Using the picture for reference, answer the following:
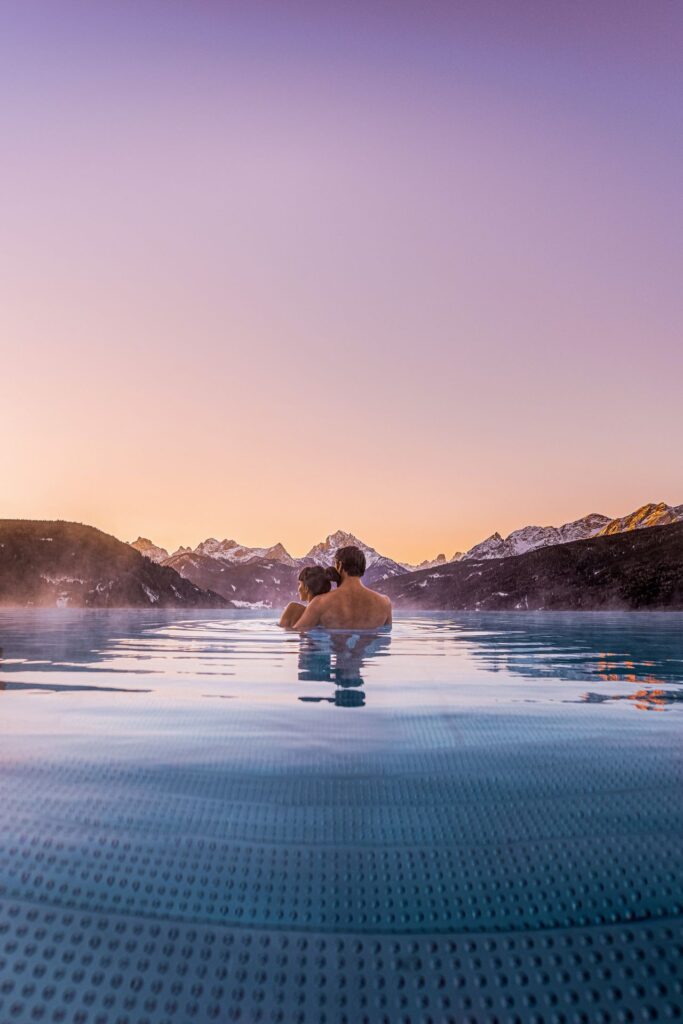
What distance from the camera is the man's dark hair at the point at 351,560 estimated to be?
12.1 metres

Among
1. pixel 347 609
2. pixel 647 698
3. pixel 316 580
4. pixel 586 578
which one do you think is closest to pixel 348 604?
pixel 347 609

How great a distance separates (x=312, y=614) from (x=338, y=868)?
34.4 feet

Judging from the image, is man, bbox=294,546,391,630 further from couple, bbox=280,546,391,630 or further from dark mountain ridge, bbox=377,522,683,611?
dark mountain ridge, bbox=377,522,683,611

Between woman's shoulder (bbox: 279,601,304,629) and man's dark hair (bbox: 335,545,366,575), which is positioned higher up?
man's dark hair (bbox: 335,545,366,575)

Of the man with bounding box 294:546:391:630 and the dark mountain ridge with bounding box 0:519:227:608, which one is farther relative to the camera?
the dark mountain ridge with bounding box 0:519:227:608

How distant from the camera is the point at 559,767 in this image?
12.0 feet

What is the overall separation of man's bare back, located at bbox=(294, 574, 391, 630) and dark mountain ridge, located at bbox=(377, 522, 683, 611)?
107 metres

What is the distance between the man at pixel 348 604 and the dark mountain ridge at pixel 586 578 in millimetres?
Result: 106972

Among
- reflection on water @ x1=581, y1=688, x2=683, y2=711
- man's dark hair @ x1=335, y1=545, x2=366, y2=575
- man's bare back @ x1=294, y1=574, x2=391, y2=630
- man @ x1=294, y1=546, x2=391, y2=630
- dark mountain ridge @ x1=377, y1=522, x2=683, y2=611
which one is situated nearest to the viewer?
reflection on water @ x1=581, y1=688, x2=683, y2=711

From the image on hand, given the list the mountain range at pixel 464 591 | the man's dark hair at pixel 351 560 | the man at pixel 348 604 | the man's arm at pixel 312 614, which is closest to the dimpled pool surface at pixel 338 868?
the man's dark hair at pixel 351 560

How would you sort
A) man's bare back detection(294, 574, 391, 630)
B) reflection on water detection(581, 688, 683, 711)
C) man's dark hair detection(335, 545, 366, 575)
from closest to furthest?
1. reflection on water detection(581, 688, 683, 711)
2. man's dark hair detection(335, 545, 366, 575)
3. man's bare back detection(294, 574, 391, 630)

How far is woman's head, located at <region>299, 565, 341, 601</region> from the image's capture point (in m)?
12.9

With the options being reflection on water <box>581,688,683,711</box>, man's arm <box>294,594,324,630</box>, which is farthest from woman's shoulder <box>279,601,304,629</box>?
reflection on water <box>581,688,683,711</box>

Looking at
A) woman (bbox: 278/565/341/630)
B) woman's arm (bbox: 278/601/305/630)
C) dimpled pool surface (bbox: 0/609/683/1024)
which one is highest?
woman (bbox: 278/565/341/630)
